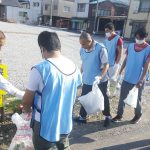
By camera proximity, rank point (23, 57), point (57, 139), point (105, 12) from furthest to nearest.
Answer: point (105, 12)
point (23, 57)
point (57, 139)

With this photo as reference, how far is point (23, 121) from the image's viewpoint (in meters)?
3.03

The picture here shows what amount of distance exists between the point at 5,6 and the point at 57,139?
5464 cm

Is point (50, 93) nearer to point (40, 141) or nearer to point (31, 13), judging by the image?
point (40, 141)

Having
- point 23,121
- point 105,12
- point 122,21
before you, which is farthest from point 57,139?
point 105,12

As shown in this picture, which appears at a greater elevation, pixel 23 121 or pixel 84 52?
pixel 84 52

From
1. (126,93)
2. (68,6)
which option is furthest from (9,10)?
(126,93)

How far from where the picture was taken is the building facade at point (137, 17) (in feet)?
100

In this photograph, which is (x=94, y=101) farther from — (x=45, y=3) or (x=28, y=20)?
(x=45, y=3)

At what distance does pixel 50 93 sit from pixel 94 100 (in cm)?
202

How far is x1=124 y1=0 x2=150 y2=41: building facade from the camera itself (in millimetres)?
30516

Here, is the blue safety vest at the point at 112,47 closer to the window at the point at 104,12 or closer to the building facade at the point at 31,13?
the window at the point at 104,12

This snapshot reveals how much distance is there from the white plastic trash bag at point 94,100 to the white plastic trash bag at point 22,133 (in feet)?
5.06

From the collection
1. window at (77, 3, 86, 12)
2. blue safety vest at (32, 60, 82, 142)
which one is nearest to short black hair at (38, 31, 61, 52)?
blue safety vest at (32, 60, 82, 142)

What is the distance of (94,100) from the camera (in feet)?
14.4
